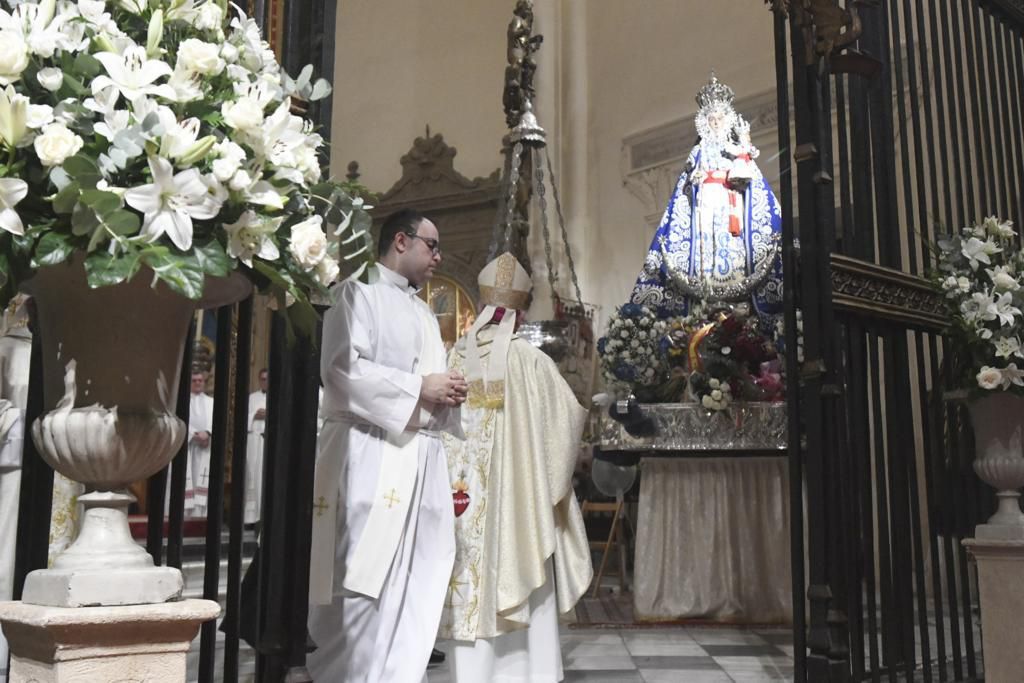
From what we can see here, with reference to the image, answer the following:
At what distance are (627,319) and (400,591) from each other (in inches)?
145

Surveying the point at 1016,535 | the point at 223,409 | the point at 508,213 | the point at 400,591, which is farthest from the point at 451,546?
the point at 508,213

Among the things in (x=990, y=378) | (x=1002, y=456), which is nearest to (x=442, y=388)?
(x=990, y=378)

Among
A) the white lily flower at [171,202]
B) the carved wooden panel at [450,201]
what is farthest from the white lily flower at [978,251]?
the carved wooden panel at [450,201]

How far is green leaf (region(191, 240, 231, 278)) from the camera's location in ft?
5.77

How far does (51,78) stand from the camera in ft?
5.79

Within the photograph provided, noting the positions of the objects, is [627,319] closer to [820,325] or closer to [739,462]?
[739,462]

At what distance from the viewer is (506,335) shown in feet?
15.0

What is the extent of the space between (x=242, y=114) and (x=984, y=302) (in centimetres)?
311

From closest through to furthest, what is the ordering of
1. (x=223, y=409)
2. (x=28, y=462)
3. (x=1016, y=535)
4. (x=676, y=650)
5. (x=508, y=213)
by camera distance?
(x=28, y=462), (x=223, y=409), (x=1016, y=535), (x=676, y=650), (x=508, y=213)

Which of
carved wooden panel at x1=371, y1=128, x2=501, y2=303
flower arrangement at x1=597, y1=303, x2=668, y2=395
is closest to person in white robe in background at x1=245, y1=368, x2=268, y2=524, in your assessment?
carved wooden panel at x1=371, y1=128, x2=501, y2=303

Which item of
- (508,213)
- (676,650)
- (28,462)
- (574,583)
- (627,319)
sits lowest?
(676,650)

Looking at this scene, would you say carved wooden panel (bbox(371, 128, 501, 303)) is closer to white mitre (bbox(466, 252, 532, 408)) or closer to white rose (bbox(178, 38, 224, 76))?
white mitre (bbox(466, 252, 532, 408))

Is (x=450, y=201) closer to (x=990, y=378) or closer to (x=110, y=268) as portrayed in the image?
(x=990, y=378)

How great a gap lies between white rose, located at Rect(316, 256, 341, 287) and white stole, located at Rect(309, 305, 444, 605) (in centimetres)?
154
